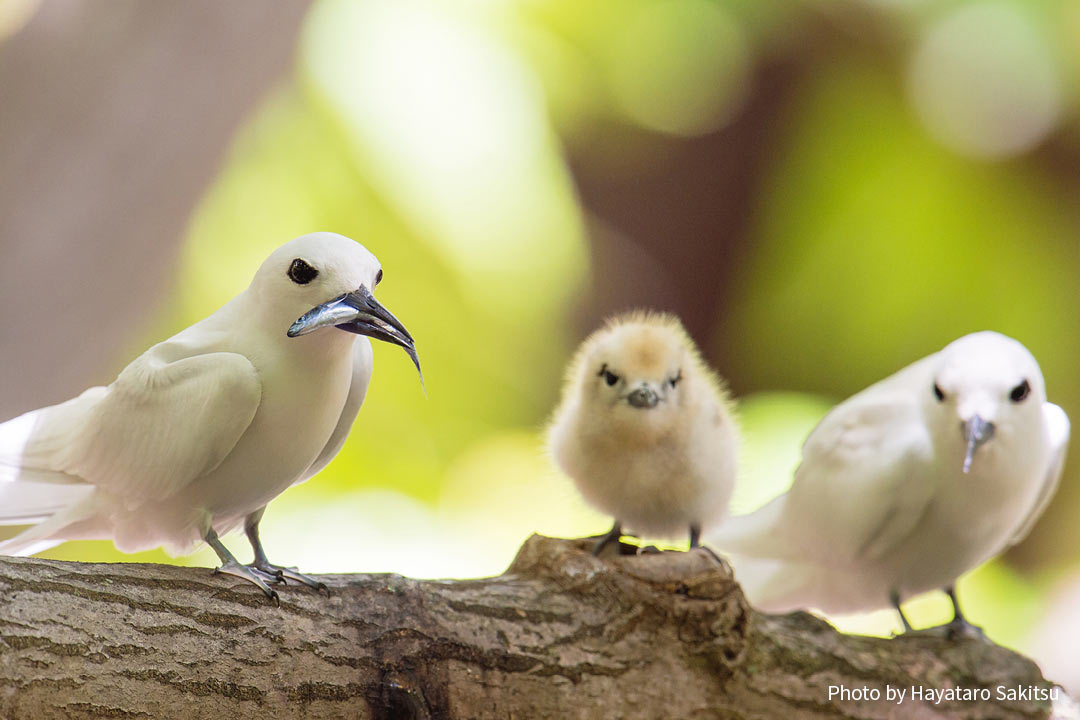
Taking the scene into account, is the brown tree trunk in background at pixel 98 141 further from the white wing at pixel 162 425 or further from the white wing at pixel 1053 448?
the white wing at pixel 1053 448

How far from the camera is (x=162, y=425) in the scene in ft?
4.25

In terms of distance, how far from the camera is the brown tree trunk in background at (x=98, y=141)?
2260mm

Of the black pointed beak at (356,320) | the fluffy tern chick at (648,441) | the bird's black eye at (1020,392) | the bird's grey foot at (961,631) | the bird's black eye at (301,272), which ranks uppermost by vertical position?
the bird's black eye at (1020,392)

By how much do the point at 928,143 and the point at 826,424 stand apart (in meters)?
2.06

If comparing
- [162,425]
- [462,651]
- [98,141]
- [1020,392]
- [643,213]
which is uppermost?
[643,213]

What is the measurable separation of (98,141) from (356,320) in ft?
4.35

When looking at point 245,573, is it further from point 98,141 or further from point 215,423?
point 98,141

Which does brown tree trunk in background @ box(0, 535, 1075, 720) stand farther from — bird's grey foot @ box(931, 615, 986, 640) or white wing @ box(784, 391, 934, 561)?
Answer: white wing @ box(784, 391, 934, 561)

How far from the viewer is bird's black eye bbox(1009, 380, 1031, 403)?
1.66 metres

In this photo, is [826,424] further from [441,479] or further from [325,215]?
[325,215]

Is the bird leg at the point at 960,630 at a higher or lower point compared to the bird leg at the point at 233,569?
higher

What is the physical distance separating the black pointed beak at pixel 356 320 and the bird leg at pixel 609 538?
0.54m

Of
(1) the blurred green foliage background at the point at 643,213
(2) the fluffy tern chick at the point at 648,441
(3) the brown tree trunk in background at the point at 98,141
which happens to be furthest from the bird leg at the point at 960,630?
(3) the brown tree trunk in background at the point at 98,141

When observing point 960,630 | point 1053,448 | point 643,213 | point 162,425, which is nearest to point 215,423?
point 162,425
